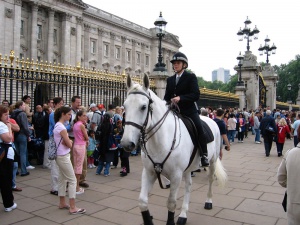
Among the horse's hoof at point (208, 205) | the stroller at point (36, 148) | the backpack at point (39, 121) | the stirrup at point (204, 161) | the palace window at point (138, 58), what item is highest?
the palace window at point (138, 58)

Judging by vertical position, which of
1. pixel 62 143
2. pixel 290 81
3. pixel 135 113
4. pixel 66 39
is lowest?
pixel 62 143

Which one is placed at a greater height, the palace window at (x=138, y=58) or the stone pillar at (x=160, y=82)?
the palace window at (x=138, y=58)

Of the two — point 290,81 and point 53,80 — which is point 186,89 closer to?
point 53,80

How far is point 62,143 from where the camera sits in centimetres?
514

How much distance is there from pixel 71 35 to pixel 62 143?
143 feet

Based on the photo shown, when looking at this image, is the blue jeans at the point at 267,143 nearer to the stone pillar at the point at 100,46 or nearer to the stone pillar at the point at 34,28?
the stone pillar at the point at 34,28

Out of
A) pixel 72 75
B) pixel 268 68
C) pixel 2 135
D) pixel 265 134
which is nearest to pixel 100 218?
pixel 2 135

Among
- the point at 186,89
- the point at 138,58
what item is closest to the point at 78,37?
the point at 138,58

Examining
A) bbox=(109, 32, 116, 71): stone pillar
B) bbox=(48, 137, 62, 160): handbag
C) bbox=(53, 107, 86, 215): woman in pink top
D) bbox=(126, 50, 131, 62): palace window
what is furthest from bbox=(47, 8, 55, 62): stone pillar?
bbox=(48, 137, 62, 160): handbag

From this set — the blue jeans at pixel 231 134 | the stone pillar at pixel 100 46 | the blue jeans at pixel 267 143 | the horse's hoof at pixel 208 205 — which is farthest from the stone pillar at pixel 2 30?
the horse's hoof at pixel 208 205

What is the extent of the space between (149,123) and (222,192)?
3731 millimetres

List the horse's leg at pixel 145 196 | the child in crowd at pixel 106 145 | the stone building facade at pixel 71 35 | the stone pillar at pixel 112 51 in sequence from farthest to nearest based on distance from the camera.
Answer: the stone pillar at pixel 112 51 < the stone building facade at pixel 71 35 < the child in crowd at pixel 106 145 < the horse's leg at pixel 145 196

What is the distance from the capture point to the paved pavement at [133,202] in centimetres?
476

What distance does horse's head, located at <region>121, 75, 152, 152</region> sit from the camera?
10.3ft
